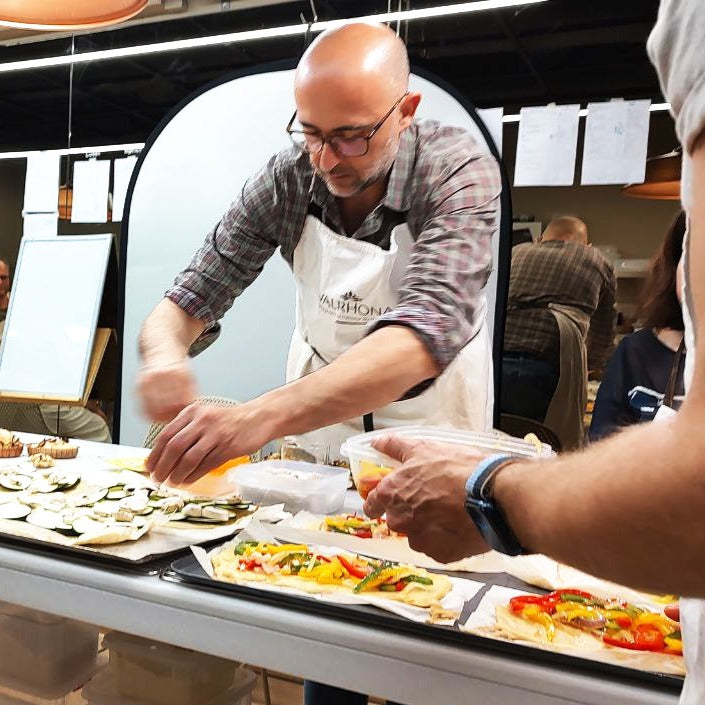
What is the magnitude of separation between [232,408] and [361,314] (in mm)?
963

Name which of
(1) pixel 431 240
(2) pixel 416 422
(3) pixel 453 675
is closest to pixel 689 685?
(3) pixel 453 675

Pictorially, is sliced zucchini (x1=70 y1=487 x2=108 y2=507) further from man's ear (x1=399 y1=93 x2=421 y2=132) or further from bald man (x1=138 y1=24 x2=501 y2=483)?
man's ear (x1=399 y1=93 x2=421 y2=132)

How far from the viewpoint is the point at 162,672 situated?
54.6 inches

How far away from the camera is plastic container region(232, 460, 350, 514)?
1.50m

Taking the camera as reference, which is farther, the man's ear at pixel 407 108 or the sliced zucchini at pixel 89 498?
the man's ear at pixel 407 108

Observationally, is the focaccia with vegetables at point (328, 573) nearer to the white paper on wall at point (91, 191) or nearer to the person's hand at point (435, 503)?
the person's hand at point (435, 503)

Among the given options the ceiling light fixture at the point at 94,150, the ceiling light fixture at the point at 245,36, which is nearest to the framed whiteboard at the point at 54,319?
the ceiling light fixture at the point at 94,150

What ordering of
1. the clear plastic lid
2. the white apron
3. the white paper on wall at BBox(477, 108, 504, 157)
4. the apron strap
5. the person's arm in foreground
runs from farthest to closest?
the white paper on wall at BBox(477, 108, 504, 157) < the white apron < the apron strap < the clear plastic lid < the person's arm in foreground

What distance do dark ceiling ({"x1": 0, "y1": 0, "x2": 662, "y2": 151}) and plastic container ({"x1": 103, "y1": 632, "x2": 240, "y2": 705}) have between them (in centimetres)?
211

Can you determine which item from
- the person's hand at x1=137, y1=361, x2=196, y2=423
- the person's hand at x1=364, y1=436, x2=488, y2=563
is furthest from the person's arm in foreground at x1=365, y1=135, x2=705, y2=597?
the person's hand at x1=137, y1=361, x2=196, y2=423

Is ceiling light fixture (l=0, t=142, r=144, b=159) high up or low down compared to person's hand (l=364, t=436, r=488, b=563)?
up

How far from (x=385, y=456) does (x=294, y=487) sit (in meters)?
0.33

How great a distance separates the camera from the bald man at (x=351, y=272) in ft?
4.49

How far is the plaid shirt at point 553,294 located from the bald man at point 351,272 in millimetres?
264
